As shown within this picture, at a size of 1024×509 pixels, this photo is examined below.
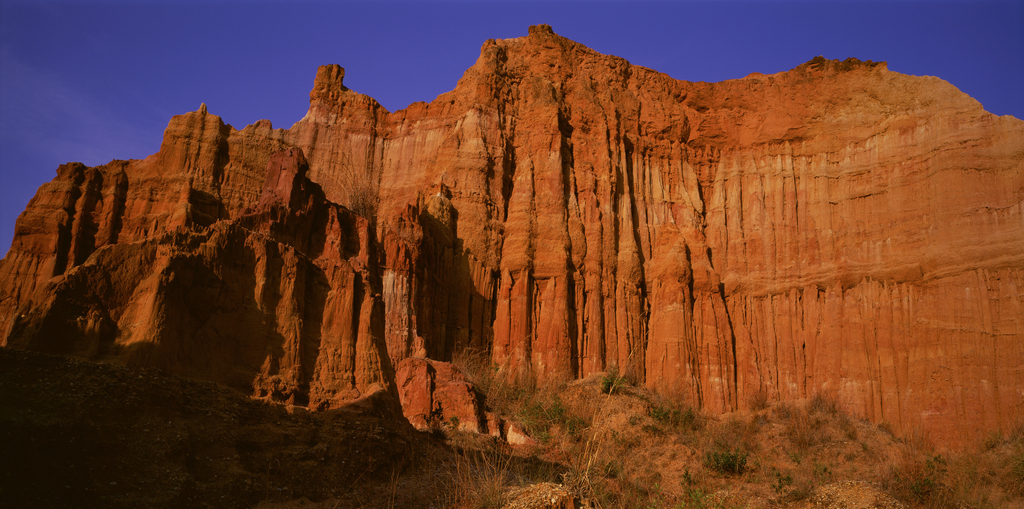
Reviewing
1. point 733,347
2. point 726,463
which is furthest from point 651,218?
point 726,463

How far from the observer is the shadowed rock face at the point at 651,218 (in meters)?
29.9

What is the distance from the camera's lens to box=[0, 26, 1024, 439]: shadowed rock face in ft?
98.2

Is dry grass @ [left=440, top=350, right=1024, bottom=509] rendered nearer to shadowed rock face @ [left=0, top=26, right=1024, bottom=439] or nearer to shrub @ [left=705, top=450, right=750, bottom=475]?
shrub @ [left=705, top=450, right=750, bottom=475]

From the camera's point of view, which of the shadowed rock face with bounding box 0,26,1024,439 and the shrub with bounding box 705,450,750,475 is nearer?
the shrub with bounding box 705,450,750,475

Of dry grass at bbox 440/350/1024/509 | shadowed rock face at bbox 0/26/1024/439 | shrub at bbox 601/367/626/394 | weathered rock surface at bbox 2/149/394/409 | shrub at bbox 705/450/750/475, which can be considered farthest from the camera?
shadowed rock face at bbox 0/26/1024/439

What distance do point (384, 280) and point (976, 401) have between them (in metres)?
22.9

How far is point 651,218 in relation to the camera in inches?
1564

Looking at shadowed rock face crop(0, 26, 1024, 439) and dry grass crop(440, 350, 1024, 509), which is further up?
shadowed rock face crop(0, 26, 1024, 439)

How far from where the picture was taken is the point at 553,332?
111 ft

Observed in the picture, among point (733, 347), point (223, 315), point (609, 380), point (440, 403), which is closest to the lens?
point (223, 315)

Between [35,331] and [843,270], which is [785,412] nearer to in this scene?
[843,270]

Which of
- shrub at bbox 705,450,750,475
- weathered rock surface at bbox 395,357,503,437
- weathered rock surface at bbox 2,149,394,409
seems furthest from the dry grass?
weathered rock surface at bbox 2,149,394,409

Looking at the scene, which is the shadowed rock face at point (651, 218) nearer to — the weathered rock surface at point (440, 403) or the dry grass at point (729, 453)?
the weathered rock surface at point (440, 403)

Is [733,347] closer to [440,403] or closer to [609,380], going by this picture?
[609,380]
